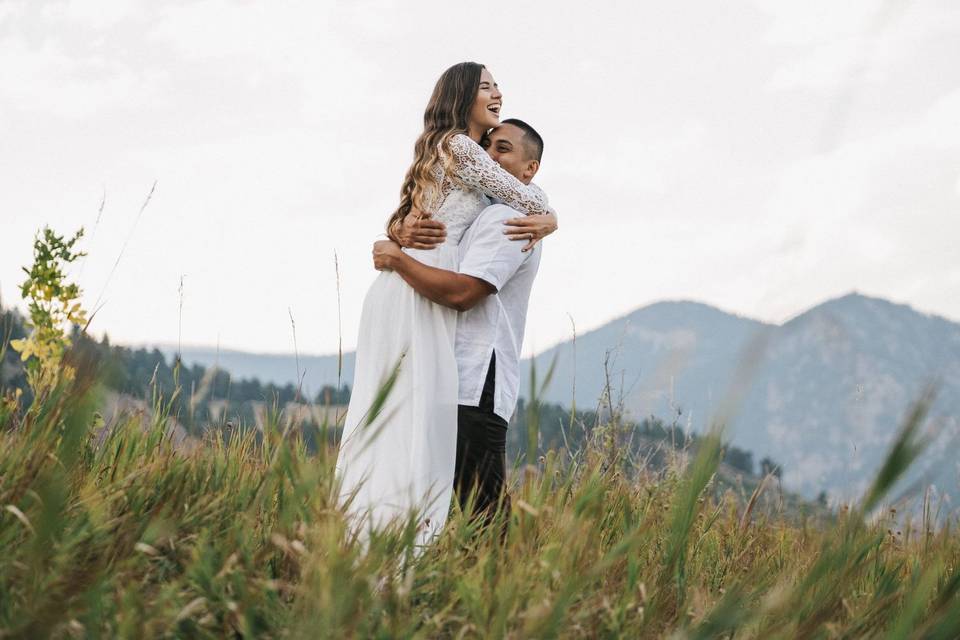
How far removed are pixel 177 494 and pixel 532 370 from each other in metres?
1.23

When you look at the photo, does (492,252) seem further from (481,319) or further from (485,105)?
(485,105)

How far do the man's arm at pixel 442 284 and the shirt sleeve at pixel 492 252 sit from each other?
3cm

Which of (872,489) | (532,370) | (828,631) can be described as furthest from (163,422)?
(872,489)

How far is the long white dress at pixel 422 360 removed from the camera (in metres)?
3.33

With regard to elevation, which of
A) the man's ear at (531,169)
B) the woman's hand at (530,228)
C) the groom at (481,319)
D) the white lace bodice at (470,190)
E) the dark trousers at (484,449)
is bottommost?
the dark trousers at (484,449)

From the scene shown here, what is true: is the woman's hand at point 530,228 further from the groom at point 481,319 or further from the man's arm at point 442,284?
the man's arm at point 442,284

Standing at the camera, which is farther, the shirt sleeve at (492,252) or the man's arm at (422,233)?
the man's arm at (422,233)

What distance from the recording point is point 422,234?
11.3 ft

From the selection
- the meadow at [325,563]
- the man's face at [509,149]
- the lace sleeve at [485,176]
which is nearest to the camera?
the meadow at [325,563]

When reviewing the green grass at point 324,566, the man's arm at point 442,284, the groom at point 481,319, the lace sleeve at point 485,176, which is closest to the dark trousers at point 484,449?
the groom at point 481,319

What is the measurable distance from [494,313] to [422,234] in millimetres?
396

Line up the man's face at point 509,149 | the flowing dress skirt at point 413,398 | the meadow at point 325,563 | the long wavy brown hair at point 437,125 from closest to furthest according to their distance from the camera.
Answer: the meadow at point 325,563, the flowing dress skirt at point 413,398, the long wavy brown hair at point 437,125, the man's face at point 509,149

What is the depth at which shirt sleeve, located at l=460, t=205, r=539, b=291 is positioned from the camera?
3320 mm

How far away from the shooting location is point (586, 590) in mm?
2607
